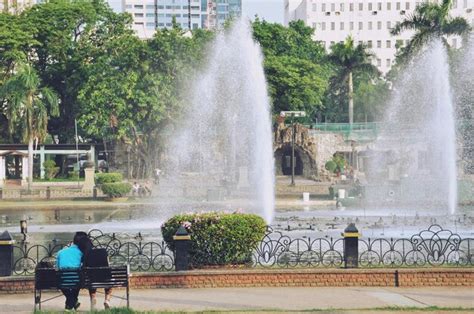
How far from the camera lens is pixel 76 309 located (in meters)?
16.3

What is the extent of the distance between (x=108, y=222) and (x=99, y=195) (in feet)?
66.5

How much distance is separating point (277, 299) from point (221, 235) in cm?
289

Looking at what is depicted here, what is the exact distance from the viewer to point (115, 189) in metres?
55.1

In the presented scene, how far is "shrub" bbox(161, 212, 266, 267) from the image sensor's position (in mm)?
20438

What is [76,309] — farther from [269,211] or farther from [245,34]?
[245,34]

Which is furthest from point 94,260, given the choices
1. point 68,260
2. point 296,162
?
point 296,162

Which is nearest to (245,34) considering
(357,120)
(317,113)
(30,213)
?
(30,213)

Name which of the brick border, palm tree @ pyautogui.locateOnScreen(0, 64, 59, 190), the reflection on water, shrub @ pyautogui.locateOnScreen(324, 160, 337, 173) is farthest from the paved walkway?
Answer: shrub @ pyautogui.locateOnScreen(324, 160, 337, 173)

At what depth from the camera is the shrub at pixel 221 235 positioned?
2044 centimetres

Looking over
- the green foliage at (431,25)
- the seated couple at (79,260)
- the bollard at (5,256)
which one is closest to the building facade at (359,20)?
the green foliage at (431,25)

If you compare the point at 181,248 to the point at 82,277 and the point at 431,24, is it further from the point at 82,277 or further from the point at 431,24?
the point at 431,24

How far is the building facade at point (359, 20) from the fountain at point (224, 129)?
99806 millimetres

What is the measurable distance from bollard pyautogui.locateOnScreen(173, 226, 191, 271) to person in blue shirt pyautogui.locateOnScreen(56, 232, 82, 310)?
325 centimetres

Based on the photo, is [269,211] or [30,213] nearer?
[269,211]
